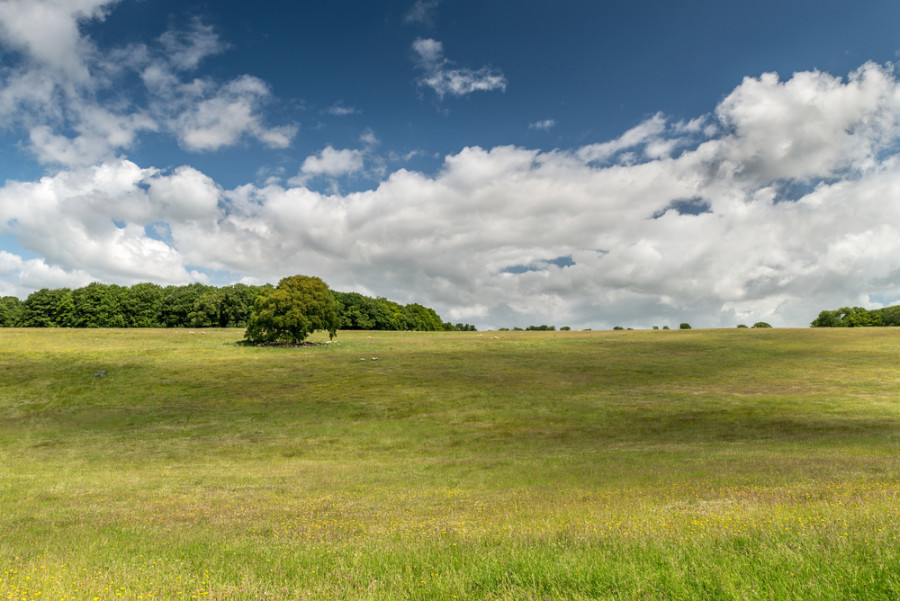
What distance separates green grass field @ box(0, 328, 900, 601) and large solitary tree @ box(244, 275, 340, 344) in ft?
56.1

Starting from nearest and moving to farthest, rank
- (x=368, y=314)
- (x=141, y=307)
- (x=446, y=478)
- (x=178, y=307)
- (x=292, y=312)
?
(x=446, y=478) → (x=292, y=312) → (x=178, y=307) → (x=141, y=307) → (x=368, y=314)

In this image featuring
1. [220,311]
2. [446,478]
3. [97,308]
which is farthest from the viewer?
[97,308]

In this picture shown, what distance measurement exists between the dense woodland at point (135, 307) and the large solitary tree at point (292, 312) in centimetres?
5322

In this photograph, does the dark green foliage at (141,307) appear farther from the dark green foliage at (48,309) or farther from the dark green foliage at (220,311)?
the dark green foliage at (220,311)

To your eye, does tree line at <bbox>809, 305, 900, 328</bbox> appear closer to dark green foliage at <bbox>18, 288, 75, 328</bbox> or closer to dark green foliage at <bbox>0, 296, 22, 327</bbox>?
dark green foliage at <bbox>18, 288, 75, 328</bbox>

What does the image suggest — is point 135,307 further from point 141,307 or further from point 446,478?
point 446,478

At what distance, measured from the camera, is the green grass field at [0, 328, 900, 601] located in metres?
7.64

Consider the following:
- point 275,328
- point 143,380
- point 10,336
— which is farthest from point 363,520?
point 10,336

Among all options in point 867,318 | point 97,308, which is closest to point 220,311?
point 97,308

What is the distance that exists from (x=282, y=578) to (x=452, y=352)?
207 ft

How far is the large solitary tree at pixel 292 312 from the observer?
7707 centimetres

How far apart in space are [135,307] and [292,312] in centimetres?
8922

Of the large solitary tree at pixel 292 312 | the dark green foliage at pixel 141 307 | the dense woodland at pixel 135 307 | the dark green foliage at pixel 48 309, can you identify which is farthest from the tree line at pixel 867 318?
the dark green foliage at pixel 48 309

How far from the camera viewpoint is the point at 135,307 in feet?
445
